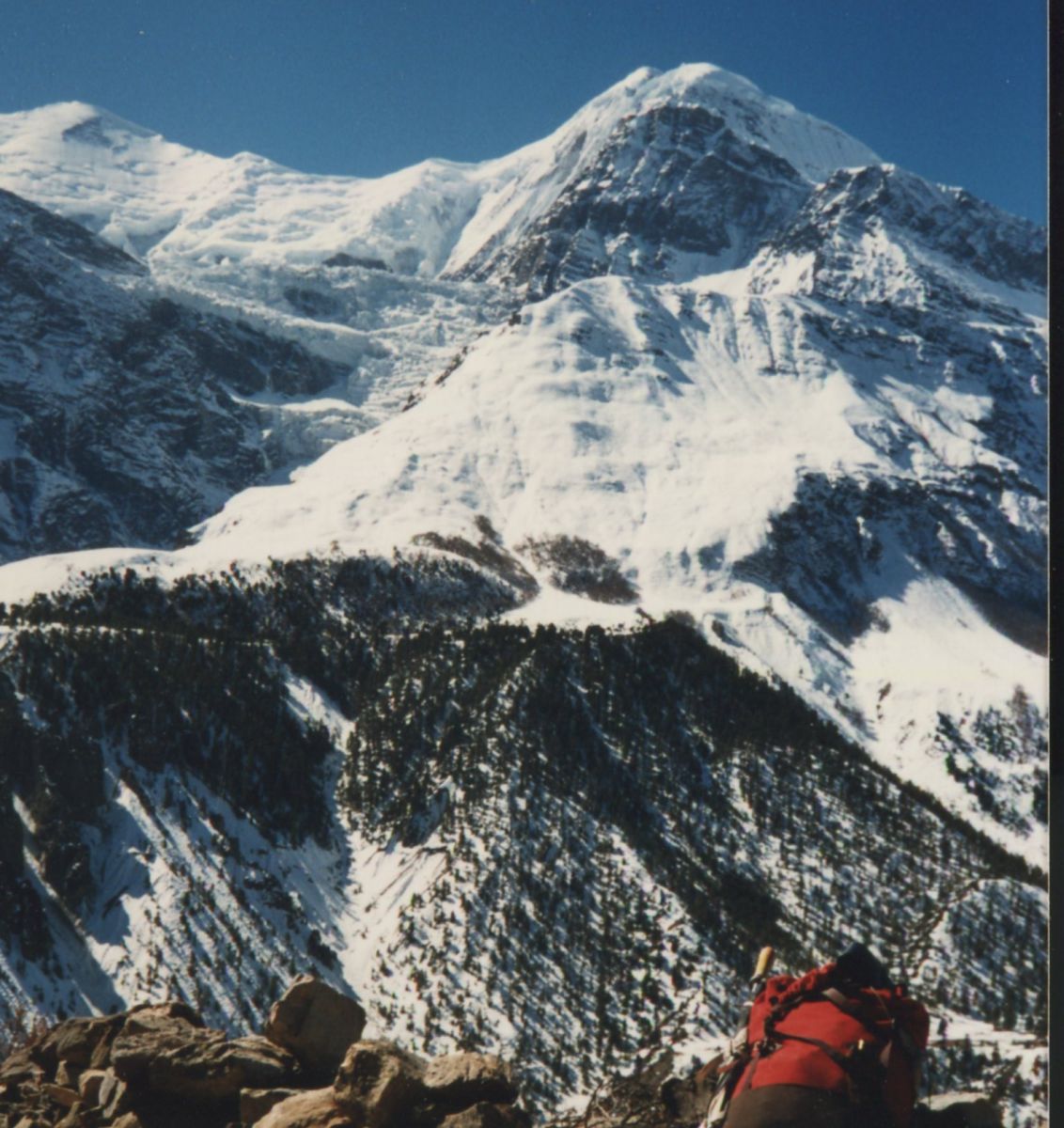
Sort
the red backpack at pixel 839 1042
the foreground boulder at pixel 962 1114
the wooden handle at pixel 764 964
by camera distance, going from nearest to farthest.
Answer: the red backpack at pixel 839 1042 < the wooden handle at pixel 764 964 < the foreground boulder at pixel 962 1114

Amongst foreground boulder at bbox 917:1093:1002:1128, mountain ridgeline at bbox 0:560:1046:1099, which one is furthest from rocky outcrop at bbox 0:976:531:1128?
mountain ridgeline at bbox 0:560:1046:1099

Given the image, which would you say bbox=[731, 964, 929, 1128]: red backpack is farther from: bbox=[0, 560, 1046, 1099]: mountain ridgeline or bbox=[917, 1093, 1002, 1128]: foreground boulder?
bbox=[0, 560, 1046, 1099]: mountain ridgeline

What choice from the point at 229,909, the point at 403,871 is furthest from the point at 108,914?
the point at 403,871

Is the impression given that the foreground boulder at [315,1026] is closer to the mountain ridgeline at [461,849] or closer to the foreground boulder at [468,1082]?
the foreground boulder at [468,1082]

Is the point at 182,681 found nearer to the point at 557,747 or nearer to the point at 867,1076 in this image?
the point at 557,747

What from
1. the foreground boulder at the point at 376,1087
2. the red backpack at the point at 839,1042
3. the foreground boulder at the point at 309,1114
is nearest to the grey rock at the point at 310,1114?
the foreground boulder at the point at 309,1114

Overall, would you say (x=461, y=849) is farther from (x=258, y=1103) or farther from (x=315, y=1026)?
(x=258, y=1103)
